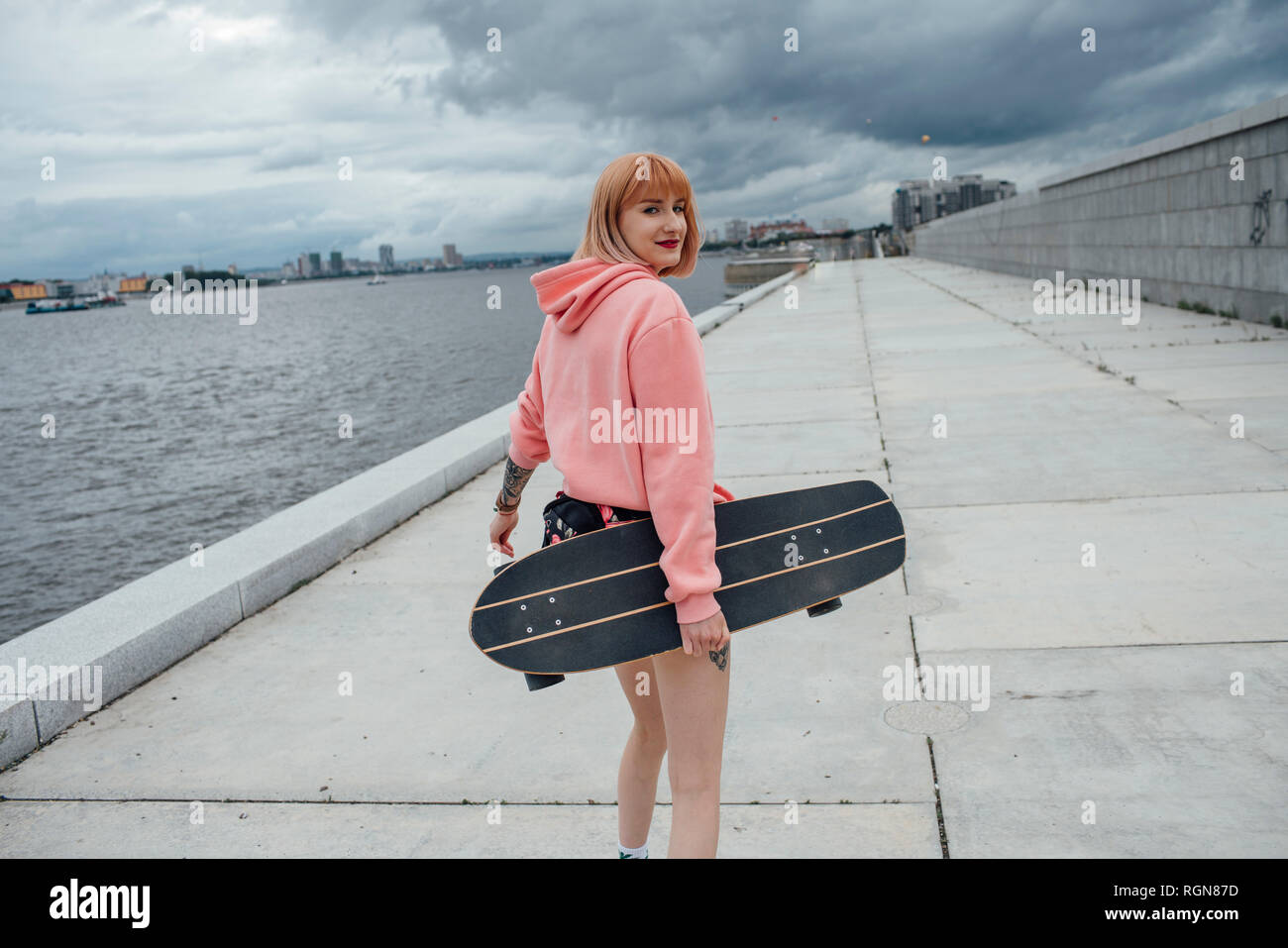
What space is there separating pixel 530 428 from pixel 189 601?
290 centimetres

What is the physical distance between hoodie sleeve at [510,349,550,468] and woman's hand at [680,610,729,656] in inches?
28.5

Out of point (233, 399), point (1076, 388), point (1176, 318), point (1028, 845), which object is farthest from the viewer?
point (233, 399)

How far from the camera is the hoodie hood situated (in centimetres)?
217

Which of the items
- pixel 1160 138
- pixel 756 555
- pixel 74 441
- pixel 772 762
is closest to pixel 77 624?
pixel 772 762

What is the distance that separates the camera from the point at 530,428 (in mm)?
2703

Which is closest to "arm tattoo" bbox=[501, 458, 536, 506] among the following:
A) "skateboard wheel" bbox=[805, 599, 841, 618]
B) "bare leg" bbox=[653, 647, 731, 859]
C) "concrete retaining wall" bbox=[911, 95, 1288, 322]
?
"bare leg" bbox=[653, 647, 731, 859]

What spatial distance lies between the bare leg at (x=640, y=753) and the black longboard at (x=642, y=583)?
0.73 ft

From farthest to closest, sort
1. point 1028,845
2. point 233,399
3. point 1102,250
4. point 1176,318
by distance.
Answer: point 233,399 → point 1102,250 → point 1176,318 → point 1028,845

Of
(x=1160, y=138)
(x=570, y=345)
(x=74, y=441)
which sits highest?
(x=1160, y=138)

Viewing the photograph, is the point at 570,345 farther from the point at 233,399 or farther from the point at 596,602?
the point at 233,399

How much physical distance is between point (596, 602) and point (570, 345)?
57 centimetres

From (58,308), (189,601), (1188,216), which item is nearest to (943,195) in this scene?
(1188,216)

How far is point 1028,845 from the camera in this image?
2.82 meters

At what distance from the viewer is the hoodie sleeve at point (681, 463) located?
2.05 metres
